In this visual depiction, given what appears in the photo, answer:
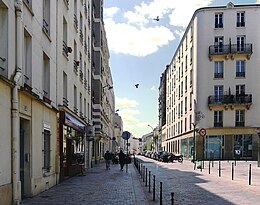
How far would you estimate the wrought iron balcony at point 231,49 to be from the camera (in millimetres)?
54219

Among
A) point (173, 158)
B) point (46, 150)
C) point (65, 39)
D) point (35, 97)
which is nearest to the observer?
point (35, 97)

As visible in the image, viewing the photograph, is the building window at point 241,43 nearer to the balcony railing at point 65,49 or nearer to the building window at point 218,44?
the building window at point 218,44

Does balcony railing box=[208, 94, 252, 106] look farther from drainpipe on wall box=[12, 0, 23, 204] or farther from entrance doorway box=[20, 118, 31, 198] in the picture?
drainpipe on wall box=[12, 0, 23, 204]

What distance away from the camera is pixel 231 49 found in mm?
54469

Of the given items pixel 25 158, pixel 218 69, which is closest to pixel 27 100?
pixel 25 158

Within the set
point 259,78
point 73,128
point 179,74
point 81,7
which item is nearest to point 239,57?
point 259,78

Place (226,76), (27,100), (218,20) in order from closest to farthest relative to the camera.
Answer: (27,100)
(226,76)
(218,20)

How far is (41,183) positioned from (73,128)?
7751 millimetres

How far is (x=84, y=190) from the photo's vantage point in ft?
51.3

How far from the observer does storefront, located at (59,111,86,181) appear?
740 inches

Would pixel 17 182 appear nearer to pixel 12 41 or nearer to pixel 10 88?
pixel 10 88

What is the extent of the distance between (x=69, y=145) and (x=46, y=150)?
209 inches

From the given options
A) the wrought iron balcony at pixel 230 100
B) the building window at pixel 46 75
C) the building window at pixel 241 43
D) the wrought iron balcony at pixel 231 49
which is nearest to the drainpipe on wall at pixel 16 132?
the building window at pixel 46 75

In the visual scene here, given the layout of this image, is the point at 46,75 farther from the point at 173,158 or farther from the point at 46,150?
the point at 173,158
